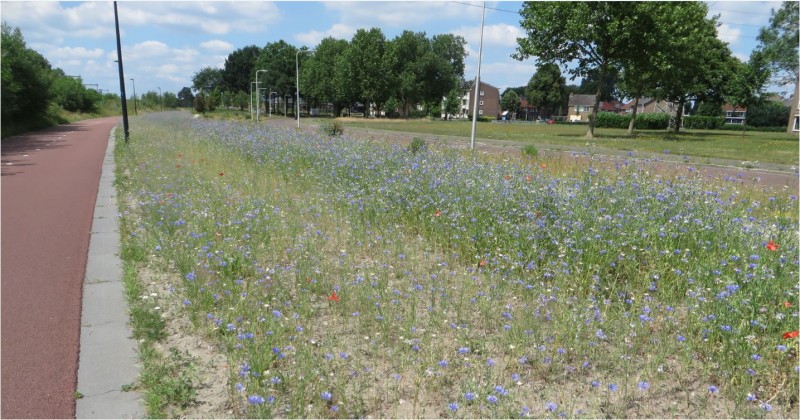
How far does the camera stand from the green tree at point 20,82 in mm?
26370

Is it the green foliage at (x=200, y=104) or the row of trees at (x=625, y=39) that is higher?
the row of trees at (x=625, y=39)

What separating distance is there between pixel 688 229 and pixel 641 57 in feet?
90.4

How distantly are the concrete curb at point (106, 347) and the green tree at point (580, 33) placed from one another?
2693cm

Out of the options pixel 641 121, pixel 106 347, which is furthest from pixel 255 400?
pixel 641 121

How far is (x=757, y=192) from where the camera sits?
20.8 feet

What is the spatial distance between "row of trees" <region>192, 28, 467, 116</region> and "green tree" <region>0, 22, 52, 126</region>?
32.9 meters

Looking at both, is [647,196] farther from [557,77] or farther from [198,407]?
[557,77]

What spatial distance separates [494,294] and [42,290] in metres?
4.14

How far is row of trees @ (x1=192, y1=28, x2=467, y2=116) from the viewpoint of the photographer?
67.8 meters

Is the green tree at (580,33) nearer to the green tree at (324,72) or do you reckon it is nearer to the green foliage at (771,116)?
the green tree at (324,72)

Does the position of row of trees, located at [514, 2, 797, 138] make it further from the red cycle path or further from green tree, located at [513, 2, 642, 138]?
the red cycle path

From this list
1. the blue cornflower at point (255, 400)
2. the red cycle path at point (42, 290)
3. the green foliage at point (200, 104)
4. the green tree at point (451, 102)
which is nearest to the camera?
the blue cornflower at point (255, 400)

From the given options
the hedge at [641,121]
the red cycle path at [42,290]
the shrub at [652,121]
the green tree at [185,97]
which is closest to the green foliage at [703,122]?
the hedge at [641,121]

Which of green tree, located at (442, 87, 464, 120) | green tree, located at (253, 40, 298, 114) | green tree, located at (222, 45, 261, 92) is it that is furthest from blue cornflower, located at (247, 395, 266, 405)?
green tree, located at (222, 45, 261, 92)
